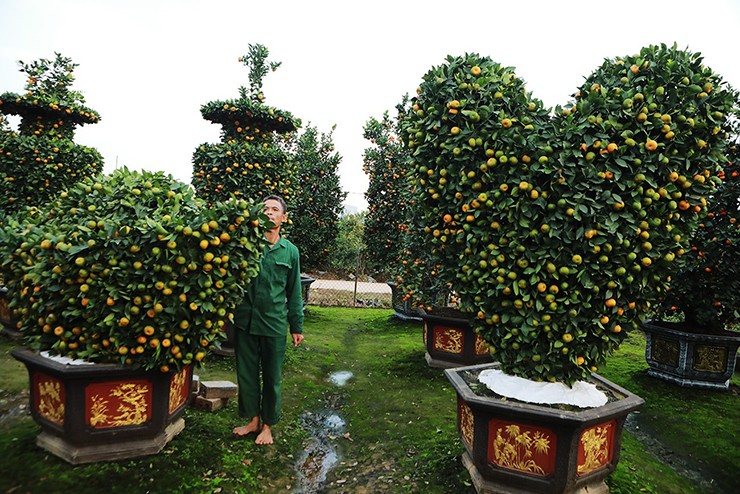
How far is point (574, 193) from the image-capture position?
11.8 feet

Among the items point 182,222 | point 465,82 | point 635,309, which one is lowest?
point 635,309

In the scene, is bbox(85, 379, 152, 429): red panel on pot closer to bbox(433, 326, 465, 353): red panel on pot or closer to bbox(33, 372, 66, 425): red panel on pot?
bbox(33, 372, 66, 425): red panel on pot

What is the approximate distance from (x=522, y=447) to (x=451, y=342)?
3.98 meters

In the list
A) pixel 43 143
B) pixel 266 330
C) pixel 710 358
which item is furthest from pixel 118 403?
pixel 710 358

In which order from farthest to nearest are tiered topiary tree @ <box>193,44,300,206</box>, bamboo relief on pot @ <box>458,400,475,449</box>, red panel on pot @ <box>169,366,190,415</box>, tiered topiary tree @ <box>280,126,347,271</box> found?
tiered topiary tree @ <box>280,126,347,271</box>
tiered topiary tree @ <box>193,44,300,206</box>
red panel on pot @ <box>169,366,190,415</box>
bamboo relief on pot @ <box>458,400,475,449</box>

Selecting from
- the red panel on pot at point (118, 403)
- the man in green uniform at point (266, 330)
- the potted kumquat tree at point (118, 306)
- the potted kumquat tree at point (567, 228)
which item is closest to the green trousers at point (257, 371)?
the man in green uniform at point (266, 330)

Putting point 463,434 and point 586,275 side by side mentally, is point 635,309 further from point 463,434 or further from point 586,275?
point 463,434

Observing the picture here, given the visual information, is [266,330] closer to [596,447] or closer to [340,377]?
[596,447]

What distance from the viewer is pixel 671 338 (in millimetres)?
7324

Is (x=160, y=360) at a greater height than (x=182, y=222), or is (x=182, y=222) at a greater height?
(x=182, y=222)

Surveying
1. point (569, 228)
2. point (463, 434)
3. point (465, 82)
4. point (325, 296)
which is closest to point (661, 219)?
point (569, 228)

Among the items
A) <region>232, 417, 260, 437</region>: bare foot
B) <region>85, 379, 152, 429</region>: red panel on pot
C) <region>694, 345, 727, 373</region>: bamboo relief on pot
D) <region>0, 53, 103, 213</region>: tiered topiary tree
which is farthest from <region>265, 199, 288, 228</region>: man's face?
<region>694, 345, 727, 373</region>: bamboo relief on pot

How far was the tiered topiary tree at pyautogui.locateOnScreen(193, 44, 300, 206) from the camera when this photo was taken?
7.97 m

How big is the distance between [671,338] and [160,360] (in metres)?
8.06
